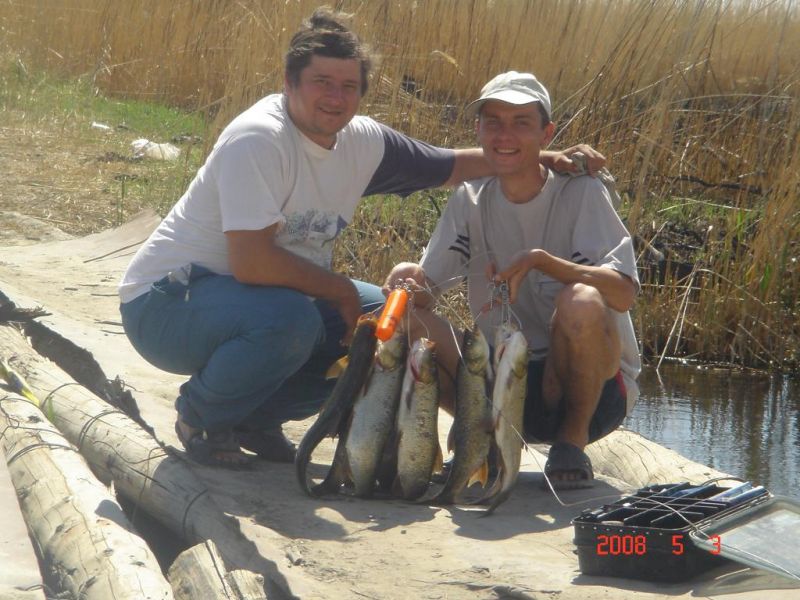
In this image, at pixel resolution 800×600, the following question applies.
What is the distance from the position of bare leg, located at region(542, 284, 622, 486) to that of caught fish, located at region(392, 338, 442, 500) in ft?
1.53

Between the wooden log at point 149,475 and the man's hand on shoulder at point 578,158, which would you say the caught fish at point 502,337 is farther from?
the wooden log at point 149,475

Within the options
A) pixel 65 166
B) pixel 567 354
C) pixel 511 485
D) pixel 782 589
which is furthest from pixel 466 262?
pixel 65 166

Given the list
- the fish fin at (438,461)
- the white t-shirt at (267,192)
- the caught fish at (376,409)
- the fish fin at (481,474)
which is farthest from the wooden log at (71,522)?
the fish fin at (481,474)

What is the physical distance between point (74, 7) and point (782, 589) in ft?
38.5

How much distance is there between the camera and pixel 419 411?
149 inches

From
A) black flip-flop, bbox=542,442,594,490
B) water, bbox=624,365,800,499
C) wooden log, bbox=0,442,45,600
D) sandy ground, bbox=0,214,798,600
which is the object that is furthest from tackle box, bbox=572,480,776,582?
water, bbox=624,365,800,499

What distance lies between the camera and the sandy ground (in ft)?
10.2

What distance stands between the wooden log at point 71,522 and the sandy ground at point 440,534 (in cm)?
43

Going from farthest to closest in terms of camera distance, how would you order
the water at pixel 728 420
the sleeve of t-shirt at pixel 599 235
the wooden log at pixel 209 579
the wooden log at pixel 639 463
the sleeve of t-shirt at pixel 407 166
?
the water at pixel 728 420 → the sleeve of t-shirt at pixel 407 166 → the wooden log at pixel 639 463 → the sleeve of t-shirt at pixel 599 235 → the wooden log at pixel 209 579

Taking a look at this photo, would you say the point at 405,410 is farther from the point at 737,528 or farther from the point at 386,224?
the point at 386,224

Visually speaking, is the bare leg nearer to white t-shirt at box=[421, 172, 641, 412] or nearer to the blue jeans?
white t-shirt at box=[421, 172, 641, 412]

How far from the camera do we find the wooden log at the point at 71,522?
290 centimetres

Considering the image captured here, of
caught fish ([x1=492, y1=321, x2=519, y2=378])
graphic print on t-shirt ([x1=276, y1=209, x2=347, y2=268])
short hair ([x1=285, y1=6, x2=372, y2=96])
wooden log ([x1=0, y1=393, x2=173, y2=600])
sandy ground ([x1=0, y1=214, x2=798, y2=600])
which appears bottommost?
sandy ground ([x1=0, y1=214, x2=798, y2=600])

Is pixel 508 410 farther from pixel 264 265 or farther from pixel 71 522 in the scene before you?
pixel 71 522
